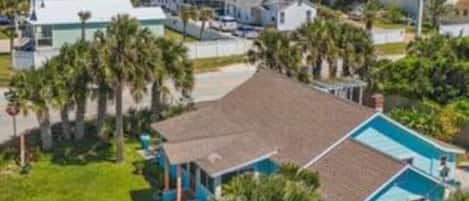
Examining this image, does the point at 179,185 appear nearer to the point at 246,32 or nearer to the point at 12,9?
the point at 12,9

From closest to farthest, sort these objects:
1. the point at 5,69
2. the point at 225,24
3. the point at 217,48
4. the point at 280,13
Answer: the point at 5,69 → the point at 217,48 → the point at 225,24 → the point at 280,13

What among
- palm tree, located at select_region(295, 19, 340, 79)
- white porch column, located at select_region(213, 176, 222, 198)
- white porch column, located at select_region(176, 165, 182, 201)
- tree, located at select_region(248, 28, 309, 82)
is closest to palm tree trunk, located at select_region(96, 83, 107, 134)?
white porch column, located at select_region(176, 165, 182, 201)

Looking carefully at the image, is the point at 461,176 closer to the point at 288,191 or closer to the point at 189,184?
the point at 189,184

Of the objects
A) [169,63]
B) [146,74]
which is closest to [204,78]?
[169,63]

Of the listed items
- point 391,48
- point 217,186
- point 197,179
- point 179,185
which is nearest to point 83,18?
point 391,48

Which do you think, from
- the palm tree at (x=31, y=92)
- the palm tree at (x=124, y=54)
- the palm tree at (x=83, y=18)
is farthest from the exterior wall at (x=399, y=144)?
the palm tree at (x=83, y=18)

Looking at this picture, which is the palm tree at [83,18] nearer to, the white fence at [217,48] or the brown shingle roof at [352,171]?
the white fence at [217,48]
